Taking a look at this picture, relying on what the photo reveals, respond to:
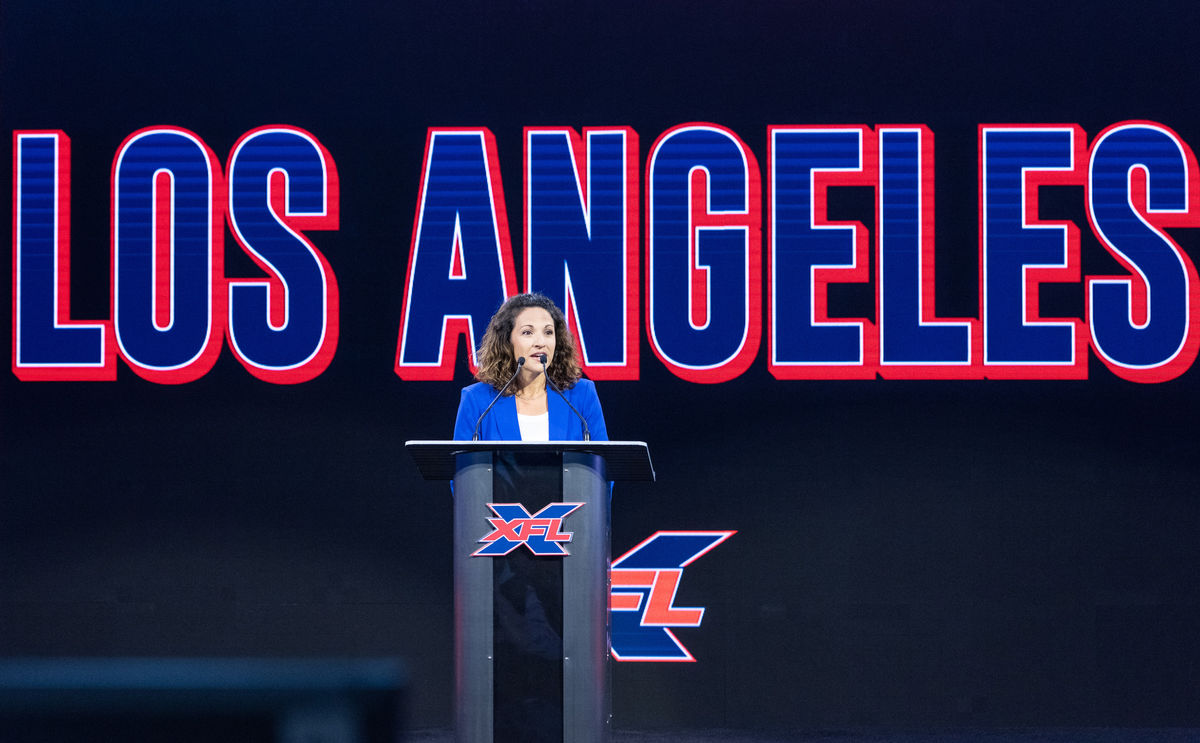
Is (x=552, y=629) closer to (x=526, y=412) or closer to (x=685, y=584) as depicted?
(x=526, y=412)

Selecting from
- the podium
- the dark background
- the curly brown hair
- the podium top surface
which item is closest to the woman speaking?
the curly brown hair

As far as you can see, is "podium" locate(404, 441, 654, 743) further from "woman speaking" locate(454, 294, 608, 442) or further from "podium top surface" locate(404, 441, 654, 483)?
"woman speaking" locate(454, 294, 608, 442)

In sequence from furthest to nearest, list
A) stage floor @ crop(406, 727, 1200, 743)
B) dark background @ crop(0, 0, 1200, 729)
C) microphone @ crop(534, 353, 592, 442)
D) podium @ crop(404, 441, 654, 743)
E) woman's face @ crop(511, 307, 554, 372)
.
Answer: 1. dark background @ crop(0, 0, 1200, 729)
2. stage floor @ crop(406, 727, 1200, 743)
3. woman's face @ crop(511, 307, 554, 372)
4. microphone @ crop(534, 353, 592, 442)
5. podium @ crop(404, 441, 654, 743)

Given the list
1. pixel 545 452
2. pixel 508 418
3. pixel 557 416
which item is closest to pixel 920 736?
pixel 557 416

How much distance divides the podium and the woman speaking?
0.64 m

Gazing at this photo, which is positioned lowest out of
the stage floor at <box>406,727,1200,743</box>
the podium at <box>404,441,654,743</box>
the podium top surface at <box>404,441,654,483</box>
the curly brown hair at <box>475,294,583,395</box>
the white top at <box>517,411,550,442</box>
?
the stage floor at <box>406,727,1200,743</box>

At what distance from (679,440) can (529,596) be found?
2.28 meters

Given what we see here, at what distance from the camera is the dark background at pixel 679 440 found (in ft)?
16.6

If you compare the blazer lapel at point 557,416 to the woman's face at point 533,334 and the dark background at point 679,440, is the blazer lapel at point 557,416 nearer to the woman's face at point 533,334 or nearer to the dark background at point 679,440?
the woman's face at point 533,334

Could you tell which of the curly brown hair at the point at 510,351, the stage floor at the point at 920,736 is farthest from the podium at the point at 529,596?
the stage floor at the point at 920,736

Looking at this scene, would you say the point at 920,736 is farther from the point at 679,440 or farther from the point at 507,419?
the point at 507,419

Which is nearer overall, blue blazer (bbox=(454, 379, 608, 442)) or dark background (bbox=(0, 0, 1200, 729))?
blue blazer (bbox=(454, 379, 608, 442))

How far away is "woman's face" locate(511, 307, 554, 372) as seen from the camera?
361 centimetres

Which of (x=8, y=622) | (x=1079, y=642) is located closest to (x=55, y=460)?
(x=8, y=622)
